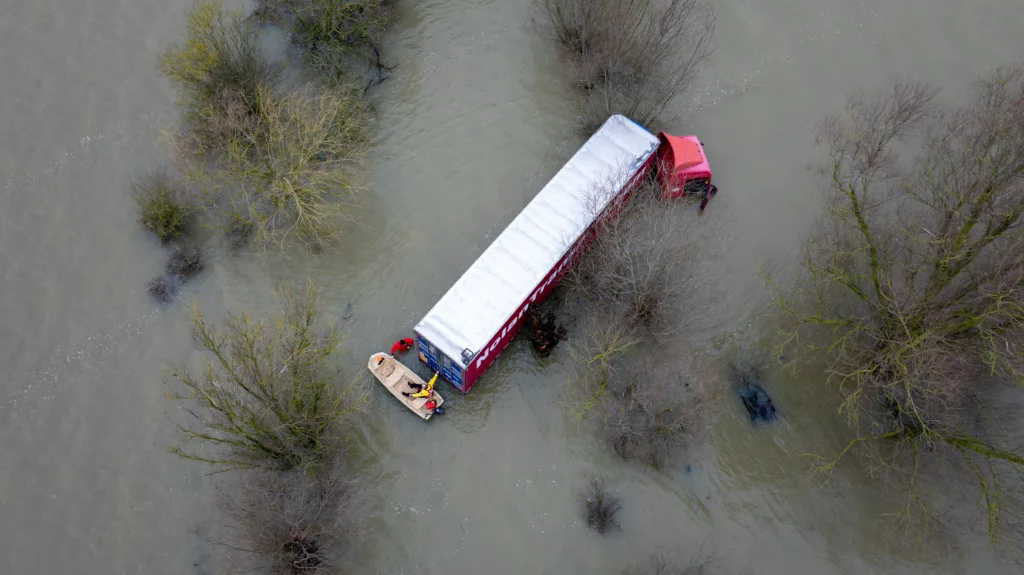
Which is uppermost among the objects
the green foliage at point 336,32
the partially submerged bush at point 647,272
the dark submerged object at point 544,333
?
the green foliage at point 336,32

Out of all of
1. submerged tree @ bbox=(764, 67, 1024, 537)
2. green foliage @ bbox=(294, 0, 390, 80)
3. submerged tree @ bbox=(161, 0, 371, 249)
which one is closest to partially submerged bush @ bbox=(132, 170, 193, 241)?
submerged tree @ bbox=(161, 0, 371, 249)

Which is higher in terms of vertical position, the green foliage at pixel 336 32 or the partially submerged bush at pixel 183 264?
the green foliage at pixel 336 32

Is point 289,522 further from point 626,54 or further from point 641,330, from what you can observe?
point 626,54

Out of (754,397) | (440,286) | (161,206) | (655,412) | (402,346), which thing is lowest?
(754,397)

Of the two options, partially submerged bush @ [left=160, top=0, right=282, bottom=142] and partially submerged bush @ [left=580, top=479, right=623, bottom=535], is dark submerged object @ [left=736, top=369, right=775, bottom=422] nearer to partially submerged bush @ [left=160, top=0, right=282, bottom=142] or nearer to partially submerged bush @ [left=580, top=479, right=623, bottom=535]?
partially submerged bush @ [left=580, top=479, right=623, bottom=535]

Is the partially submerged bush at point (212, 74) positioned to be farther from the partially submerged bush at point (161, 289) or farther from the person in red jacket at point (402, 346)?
the person in red jacket at point (402, 346)

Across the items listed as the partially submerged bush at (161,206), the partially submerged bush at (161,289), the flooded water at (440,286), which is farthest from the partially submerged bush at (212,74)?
the partially submerged bush at (161,289)

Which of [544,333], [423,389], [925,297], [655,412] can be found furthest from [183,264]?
[925,297]
